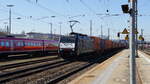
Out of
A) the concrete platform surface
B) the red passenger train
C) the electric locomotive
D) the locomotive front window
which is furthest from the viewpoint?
the red passenger train

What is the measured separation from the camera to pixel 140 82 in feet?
42.7

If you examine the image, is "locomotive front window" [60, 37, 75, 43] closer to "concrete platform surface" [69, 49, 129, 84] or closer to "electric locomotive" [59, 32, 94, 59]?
"electric locomotive" [59, 32, 94, 59]

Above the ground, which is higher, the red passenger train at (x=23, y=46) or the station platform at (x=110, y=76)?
the red passenger train at (x=23, y=46)

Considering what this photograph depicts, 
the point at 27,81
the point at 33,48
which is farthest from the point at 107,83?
the point at 33,48

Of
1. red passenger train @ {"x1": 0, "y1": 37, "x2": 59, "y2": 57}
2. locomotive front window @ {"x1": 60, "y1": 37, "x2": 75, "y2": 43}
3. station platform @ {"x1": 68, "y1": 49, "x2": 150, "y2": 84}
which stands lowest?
station platform @ {"x1": 68, "y1": 49, "x2": 150, "y2": 84}

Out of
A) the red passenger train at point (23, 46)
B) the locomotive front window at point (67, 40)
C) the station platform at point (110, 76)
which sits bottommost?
the station platform at point (110, 76)

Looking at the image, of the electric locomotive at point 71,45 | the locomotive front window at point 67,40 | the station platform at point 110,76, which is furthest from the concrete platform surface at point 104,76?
the locomotive front window at point 67,40

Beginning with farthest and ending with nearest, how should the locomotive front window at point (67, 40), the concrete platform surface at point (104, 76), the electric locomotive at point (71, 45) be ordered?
the locomotive front window at point (67, 40), the electric locomotive at point (71, 45), the concrete platform surface at point (104, 76)

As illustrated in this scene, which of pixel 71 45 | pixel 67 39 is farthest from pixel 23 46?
pixel 71 45

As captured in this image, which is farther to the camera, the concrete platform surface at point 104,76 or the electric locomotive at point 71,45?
the electric locomotive at point 71,45

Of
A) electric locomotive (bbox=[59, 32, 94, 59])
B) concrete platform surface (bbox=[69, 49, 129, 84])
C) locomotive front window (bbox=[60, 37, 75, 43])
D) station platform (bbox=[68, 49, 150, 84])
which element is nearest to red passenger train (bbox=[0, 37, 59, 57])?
electric locomotive (bbox=[59, 32, 94, 59])

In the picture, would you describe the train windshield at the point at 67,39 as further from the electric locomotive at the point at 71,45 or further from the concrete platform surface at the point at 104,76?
the concrete platform surface at the point at 104,76

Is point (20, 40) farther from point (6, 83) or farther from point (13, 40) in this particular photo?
point (6, 83)

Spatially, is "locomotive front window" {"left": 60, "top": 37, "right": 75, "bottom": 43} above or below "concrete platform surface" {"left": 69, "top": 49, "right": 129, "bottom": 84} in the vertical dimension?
above
